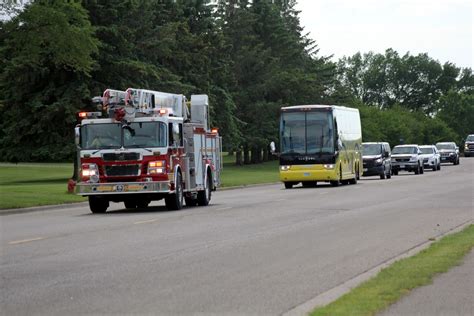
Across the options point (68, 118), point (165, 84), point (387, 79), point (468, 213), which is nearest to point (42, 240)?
point (468, 213)

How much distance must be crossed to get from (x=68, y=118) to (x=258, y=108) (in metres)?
30.9

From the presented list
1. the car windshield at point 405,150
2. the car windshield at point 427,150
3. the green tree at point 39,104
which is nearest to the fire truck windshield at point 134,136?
the green tree at point 39,104

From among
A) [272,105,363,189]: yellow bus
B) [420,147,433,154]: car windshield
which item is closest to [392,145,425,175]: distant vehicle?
[420,147,433,154]: car windshield

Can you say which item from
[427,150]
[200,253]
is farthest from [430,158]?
[200,253]

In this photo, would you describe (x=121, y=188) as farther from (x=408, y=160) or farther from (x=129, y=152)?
(x=408, y=160)

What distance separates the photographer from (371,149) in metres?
57.6

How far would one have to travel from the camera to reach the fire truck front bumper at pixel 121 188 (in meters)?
27.2

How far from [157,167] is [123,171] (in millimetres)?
900

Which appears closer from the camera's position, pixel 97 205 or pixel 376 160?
pixel 97 205

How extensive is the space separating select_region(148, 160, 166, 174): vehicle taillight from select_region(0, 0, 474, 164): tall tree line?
17.9m

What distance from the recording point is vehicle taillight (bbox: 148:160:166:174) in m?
27.2

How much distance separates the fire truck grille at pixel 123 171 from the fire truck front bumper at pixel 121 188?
0.25 metres

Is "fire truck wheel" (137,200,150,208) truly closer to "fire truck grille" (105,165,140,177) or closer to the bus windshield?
"fire truck grille" (105,165,140,177)

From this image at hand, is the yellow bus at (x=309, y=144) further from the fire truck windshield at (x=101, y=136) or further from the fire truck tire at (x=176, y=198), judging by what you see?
the fire truck windshield at (x=101, y=136)
